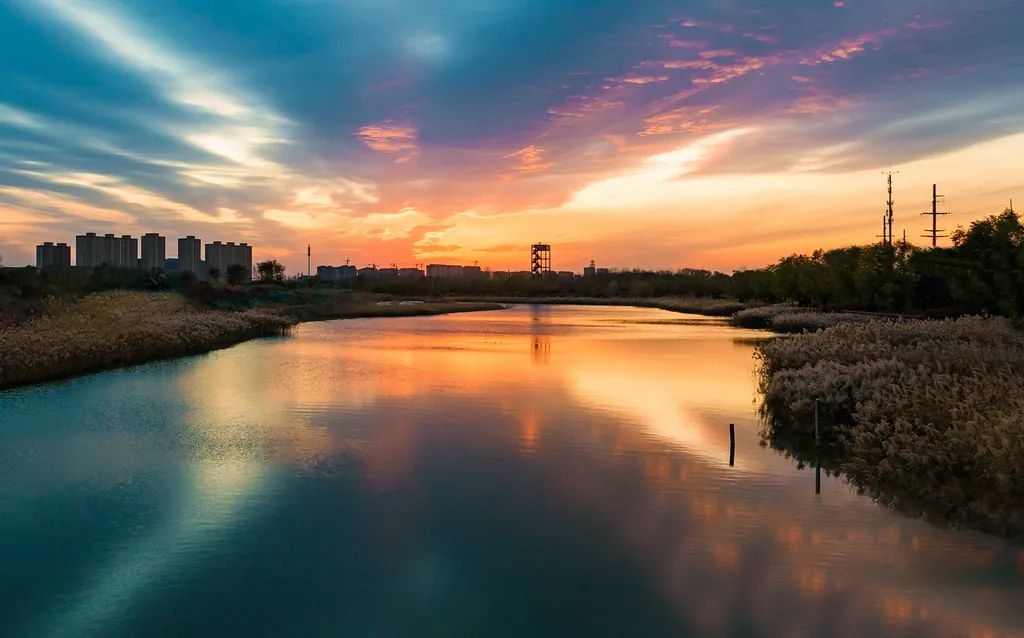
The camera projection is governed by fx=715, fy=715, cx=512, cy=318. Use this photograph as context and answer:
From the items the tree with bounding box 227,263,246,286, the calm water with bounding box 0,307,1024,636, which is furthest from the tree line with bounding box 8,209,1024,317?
the tree with bounding box 227,263,246,286

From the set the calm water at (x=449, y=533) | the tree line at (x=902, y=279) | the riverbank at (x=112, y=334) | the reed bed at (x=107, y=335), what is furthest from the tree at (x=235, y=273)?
the calm water at (x=449, y=533)

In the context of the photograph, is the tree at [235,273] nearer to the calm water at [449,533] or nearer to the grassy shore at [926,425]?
the calm water at [449,533]

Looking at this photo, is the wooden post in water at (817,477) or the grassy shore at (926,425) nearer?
the grassy shore at (926,425)

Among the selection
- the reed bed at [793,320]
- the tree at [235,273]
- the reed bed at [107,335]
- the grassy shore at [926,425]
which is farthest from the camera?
the tree at [235,273]

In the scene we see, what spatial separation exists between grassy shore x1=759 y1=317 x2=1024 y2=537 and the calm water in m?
0.80

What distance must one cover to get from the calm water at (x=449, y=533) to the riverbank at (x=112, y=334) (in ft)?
20.7

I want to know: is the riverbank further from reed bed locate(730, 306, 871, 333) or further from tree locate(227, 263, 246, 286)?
tree locate(227, 263, 246, 286)

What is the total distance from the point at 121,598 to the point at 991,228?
51934 millimetres

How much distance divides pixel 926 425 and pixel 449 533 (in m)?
9.36

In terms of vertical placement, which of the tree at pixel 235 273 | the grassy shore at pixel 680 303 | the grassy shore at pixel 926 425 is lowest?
the grassy shore at pixel 926 425

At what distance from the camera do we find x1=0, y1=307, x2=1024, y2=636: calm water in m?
8.59

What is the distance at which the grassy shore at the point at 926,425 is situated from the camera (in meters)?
11.7

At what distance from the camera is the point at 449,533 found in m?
11.4

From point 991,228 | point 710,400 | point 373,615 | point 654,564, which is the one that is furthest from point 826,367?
point 991,228
